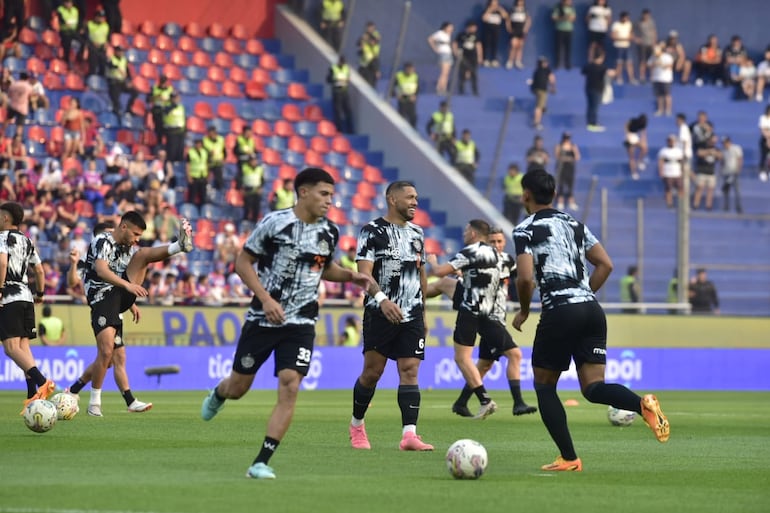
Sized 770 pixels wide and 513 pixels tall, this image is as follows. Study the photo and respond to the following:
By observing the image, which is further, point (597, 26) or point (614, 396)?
point (597, 26)

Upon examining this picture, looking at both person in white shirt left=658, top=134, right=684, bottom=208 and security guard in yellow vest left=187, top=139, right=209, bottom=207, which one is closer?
security guard in yellow vest left=187, top=139, right=209, bottom=207

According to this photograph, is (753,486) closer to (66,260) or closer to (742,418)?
(742,418)

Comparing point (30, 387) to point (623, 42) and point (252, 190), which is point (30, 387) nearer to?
point (252, 190)

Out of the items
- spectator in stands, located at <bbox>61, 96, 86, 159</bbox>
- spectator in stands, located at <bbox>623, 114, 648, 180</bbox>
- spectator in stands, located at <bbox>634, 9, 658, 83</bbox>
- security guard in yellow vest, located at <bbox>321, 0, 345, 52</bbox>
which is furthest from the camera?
spectator in stands, located at <bbox>634, 9, 658, 83</bbox>

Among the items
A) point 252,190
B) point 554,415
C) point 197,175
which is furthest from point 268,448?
point 197,175

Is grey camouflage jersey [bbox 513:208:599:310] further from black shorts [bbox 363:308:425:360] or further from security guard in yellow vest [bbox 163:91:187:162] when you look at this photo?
security guard in yellow vest [bbox 163:91:187:162]

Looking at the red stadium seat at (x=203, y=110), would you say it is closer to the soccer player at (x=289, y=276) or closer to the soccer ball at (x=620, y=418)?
the soccer ball at (x=620, y=418)

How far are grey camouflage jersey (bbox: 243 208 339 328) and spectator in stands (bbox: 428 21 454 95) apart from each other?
29544mm

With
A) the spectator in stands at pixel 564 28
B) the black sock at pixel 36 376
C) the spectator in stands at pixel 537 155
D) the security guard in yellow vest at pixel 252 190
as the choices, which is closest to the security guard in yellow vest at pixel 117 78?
the security guard in yellow vest at pixel 252 190

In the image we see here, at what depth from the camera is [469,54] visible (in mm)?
41781

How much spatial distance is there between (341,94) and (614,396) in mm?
29216

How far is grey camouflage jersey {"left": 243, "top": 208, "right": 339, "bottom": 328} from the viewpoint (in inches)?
453

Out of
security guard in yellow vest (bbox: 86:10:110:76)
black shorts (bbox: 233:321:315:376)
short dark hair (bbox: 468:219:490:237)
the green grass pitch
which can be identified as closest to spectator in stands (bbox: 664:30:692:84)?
security guard in yellow vest (bbox: 86:10:110:76)

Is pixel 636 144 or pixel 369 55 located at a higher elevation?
pixel 369 55
